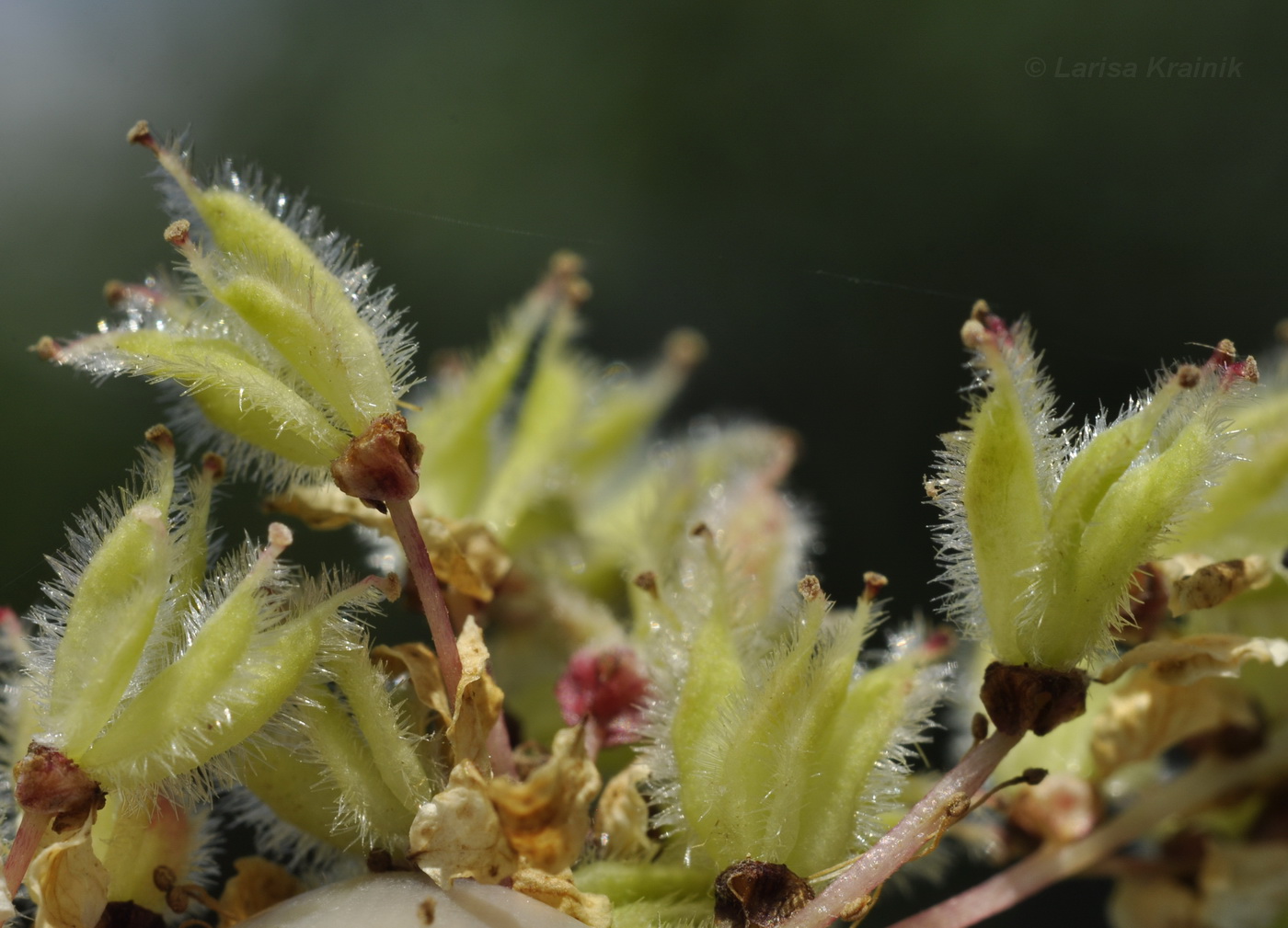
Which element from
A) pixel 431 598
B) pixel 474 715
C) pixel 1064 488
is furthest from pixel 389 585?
pixel 1064 488

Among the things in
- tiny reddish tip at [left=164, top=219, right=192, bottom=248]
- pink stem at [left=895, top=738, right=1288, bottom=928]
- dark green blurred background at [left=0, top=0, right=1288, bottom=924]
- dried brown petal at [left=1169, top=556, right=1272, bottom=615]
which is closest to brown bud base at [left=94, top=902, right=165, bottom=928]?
tiny reddish tip at [left=164, top=219, right=192, bottom=248]

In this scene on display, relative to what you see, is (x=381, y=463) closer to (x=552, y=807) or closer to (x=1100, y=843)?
(x=552, y=807)

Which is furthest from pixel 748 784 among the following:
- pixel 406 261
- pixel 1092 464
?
pixel 406 261

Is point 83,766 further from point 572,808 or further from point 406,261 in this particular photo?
point 406,261

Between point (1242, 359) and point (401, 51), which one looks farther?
point (401, 51)

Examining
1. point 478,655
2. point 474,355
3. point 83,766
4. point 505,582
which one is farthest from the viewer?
point 474,355

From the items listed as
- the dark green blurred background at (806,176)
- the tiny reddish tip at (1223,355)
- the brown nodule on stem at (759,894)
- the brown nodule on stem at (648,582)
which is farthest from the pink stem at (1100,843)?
the dark green blurred background at (806,176)

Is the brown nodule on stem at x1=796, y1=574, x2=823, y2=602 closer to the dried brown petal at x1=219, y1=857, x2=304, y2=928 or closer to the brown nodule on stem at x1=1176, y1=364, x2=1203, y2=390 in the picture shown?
the brown nodule on stem at x1=1176, y1=364, x2=1203, y2=390
